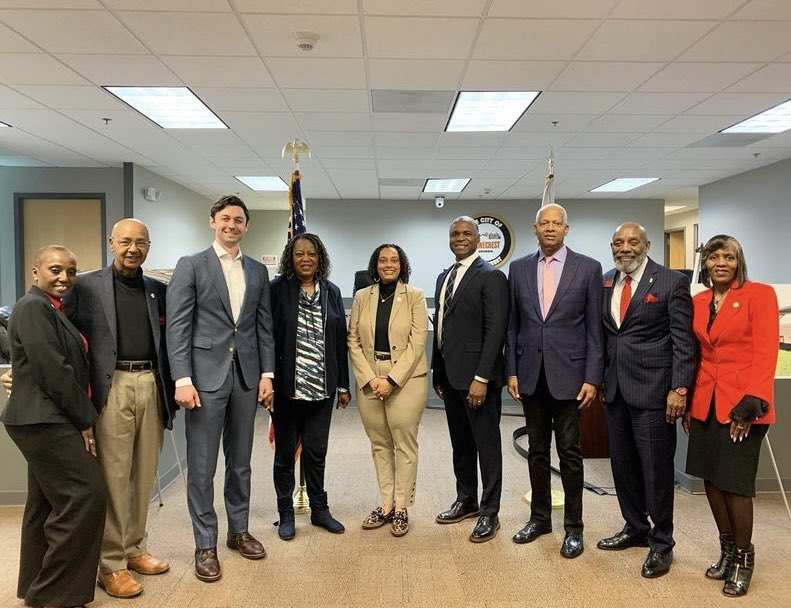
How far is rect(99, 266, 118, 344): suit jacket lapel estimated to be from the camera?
8.00 feet

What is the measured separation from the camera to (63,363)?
214 centimetres

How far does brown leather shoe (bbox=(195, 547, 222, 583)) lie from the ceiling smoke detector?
9.77 ft

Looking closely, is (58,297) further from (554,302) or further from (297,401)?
(554,302)

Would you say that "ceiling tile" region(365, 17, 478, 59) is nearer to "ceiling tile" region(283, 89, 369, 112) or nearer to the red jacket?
"ceiling tile" region(283, 89, 369, 112)

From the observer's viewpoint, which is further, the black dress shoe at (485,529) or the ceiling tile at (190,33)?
the ceiling tile at (190,33)

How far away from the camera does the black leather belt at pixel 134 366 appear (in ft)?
8.15

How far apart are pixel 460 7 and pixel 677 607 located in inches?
125

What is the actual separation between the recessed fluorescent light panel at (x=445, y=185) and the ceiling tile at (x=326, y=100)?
3935 mm

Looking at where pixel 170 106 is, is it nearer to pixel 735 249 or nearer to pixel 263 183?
pixel 263 183

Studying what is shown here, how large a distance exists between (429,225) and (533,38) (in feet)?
25.3

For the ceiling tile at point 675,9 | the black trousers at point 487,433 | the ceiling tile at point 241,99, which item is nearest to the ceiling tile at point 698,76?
the ceiling tile at point 675,9

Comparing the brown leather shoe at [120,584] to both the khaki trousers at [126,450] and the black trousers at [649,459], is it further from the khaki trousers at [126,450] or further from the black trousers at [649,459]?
the black trousers at [649,459]

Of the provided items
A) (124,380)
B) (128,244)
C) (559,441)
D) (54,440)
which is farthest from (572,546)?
(128,244)

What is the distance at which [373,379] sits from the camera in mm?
3012
